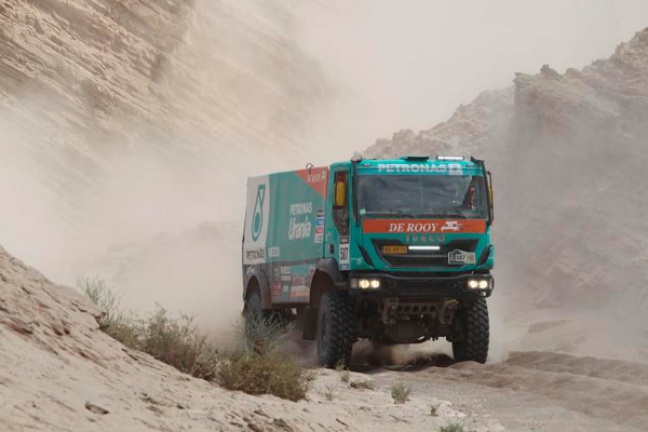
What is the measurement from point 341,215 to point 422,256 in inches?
45.2

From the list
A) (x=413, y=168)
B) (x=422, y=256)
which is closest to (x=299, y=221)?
(x=413, y=168)

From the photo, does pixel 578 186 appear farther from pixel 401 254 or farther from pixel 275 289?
pixel 401 254

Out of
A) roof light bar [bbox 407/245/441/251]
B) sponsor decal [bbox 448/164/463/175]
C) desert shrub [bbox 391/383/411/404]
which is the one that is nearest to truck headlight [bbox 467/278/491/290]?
roof light bar [bbox 407/245/441/251]

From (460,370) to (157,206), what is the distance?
26.5m

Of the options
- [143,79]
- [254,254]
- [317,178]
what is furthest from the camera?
[143,79]

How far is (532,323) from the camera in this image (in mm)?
24016

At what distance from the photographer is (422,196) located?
52.9 feet

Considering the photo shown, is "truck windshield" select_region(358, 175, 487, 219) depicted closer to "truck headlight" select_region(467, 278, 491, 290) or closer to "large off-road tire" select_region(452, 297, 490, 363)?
"truck headlight" select_region(467, 278, 491, 290)

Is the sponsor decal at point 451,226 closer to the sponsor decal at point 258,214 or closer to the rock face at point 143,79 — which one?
the sponsor decal at point 258,214

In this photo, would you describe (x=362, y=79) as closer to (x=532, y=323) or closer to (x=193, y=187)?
(x=193, y=187)

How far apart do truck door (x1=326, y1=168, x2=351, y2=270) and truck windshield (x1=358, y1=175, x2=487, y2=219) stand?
0.19 metres

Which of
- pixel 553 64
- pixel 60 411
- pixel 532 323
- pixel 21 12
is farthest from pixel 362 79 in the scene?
pixel 60 411

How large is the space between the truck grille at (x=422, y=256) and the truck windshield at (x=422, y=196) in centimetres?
36

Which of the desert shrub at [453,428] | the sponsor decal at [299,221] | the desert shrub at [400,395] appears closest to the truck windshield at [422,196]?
the sponsor decal at [299,221]
